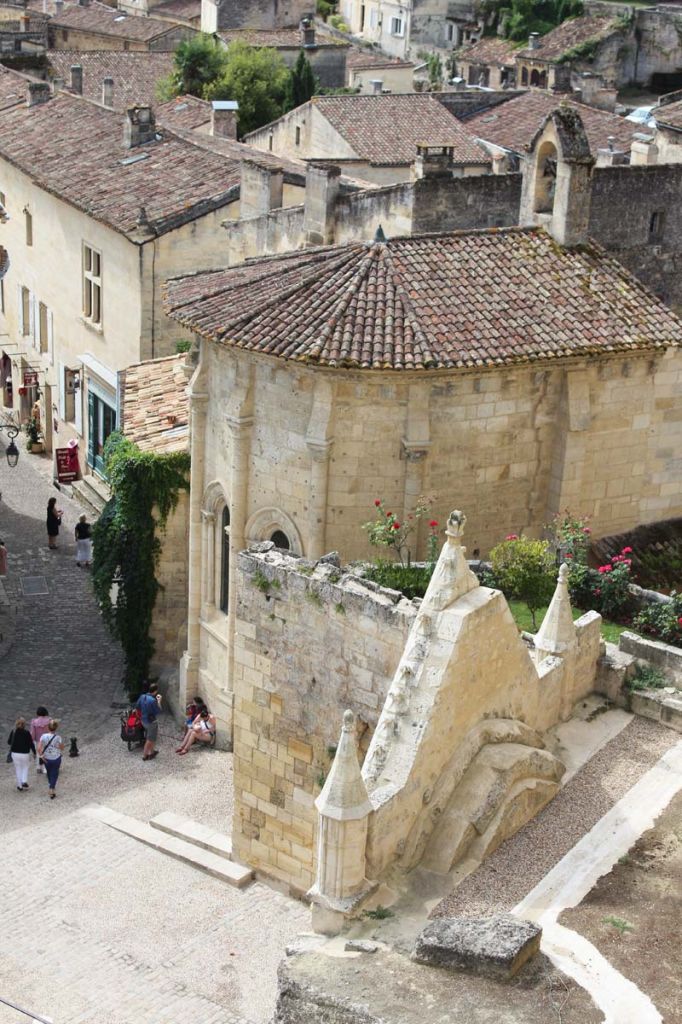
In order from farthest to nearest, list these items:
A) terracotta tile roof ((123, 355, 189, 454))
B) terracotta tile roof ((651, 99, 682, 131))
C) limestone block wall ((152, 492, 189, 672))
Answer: terracotta tile roof ((651, 99, 682, 131)) → terracotta tile roof ((123, 355, 189, 454)) → limestone block wall ((152, 492, 189, 672))

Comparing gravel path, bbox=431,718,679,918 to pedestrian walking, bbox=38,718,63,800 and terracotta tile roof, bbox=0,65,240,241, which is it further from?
terracotta tile roof, bbox=0,65,240,241

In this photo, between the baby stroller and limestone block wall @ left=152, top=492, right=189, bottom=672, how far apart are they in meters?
2.90

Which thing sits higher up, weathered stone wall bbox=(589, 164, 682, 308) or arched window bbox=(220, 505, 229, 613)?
weathered stone wall bbox=(589, 164, 682, 308)

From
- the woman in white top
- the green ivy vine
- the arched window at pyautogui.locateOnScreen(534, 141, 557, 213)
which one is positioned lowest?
the woman in white top

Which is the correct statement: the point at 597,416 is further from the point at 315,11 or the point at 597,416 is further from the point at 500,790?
the point at 315,11

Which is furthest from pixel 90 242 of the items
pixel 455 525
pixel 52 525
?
pixel 455 525

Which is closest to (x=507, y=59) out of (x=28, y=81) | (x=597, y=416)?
(x=28, y=81)

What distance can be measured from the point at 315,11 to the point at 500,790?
273 feet

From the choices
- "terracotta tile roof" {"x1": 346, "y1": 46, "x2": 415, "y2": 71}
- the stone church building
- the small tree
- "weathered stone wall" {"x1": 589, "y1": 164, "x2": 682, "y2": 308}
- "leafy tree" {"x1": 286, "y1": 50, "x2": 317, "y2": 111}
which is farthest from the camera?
"terracotta tile roof" {"x1": 346, "y1": 46, "x2": 415, "y2": 71}

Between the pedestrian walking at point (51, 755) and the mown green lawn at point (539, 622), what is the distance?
7914mm

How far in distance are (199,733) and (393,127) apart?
32494 mm

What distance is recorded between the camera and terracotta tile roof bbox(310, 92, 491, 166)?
5391cm

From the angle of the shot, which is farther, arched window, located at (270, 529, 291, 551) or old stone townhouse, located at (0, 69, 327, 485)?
old stone townhouse, located at (0, 69, 327, 485)

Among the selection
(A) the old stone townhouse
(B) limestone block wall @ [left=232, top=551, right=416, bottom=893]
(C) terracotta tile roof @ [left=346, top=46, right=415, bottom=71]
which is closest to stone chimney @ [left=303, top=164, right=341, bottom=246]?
(A) the old stone townhouse
